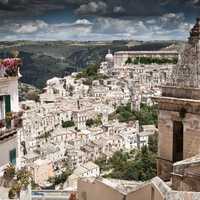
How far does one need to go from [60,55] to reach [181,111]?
16851 cm

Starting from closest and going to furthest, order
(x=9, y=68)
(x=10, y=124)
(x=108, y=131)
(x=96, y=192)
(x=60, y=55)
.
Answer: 1. (x=96, y=192)
2. (x=10, y=124)
3. (x=9, y=68)
4. (x=108, y=131)
5. (x=60, y=55)

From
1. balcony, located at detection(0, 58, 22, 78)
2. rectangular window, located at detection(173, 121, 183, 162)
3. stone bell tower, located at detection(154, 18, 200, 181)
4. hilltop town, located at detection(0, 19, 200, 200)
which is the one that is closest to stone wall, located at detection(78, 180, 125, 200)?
hilltop town, located at detection(0, 19, 200, 200)

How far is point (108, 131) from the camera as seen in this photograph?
6106cm

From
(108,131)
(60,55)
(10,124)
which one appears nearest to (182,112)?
(10,124)

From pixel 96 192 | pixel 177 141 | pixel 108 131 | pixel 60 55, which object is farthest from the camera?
pixel 60 55

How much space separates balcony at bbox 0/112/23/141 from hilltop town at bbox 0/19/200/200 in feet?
0.06

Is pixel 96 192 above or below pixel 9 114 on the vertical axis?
below

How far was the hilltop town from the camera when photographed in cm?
698

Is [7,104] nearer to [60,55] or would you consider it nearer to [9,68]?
[9,68]

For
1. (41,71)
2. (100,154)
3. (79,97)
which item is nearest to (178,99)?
(100,154)

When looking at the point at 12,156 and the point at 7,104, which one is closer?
the point at 12,156

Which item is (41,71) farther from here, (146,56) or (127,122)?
(127,122)

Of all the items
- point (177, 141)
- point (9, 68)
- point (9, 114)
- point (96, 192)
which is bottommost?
point (96, 192)

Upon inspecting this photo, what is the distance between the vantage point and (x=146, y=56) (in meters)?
110
